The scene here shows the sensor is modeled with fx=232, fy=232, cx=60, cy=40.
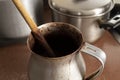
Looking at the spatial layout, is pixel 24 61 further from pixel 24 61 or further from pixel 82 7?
pixel 82 7

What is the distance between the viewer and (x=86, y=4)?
504 mm

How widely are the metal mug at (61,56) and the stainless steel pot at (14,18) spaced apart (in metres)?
0.10

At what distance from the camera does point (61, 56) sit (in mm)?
386

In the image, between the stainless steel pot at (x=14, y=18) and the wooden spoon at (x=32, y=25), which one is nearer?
the wooden spoon at (x=32, y=25)

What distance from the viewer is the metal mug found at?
36 centimetres

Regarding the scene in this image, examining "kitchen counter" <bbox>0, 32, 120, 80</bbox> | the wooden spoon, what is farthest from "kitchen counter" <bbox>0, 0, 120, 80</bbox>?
A: the wooden spoon

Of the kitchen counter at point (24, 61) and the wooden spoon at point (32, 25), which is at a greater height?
the wooden spoon at point (32, 25)

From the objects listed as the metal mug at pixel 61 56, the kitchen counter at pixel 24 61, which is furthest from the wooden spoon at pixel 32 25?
the kitchen counter at pixel 24 61

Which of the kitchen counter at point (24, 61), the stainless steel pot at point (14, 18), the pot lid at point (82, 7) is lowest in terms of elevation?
the kitchen counter at point (24, 61)

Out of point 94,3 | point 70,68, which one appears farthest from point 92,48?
point 94,3

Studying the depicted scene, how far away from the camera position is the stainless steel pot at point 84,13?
494mm

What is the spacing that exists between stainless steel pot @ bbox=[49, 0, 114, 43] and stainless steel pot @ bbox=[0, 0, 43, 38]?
0.13 feet

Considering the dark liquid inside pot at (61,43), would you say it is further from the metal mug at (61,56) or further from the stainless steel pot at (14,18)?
the stainless steel pot at (14,18)

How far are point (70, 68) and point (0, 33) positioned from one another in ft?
0.70
